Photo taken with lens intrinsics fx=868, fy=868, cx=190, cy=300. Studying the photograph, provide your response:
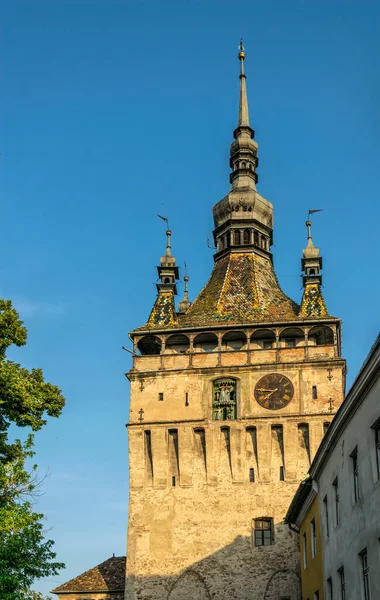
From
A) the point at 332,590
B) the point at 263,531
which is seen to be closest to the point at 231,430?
the point at 263,531

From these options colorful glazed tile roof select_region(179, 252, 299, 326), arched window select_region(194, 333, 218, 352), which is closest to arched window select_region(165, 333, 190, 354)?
arched window select_region(194, 333, 218, 352)

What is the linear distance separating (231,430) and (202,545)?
5025 mm

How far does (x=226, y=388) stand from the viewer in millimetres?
39250

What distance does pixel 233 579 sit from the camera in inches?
1405

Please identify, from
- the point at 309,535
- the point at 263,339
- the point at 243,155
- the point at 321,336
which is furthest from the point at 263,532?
the point at 243,155

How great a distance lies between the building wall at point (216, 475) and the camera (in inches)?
1416

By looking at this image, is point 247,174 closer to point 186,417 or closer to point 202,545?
point 186,417

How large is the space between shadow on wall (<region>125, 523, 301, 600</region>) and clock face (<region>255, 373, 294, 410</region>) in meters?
5.31

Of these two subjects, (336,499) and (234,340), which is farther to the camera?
(234,340)

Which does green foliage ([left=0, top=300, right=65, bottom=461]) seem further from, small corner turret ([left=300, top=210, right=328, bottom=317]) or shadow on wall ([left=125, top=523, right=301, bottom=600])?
small corner turret ([left=300, top=210, right=328, bottom=317])

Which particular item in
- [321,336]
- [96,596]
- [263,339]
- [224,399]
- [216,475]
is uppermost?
[321,336]

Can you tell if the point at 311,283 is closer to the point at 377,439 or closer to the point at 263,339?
the point at 263,339

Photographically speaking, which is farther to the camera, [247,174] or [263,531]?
[247,174]

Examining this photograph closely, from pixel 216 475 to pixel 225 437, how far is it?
1.73 metres
